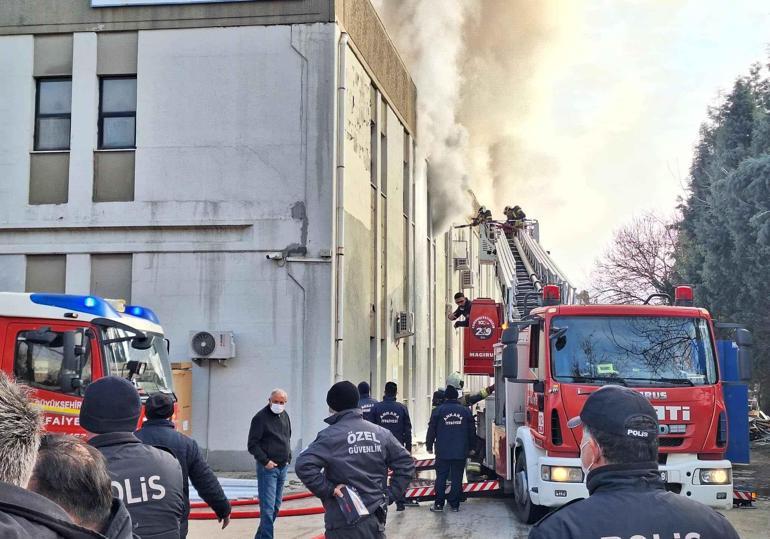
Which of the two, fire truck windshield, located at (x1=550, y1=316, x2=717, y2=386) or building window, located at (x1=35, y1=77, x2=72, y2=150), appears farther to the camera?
building window, located at (x1=35, y1=77, x2=72, y2=150)

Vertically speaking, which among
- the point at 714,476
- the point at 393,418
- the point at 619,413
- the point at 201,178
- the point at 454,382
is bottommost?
the point at 714,476

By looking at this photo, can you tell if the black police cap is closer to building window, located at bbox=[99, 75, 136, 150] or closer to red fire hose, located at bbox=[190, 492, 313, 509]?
red fire hose, located at bbox=[190, 492, 313, 509]

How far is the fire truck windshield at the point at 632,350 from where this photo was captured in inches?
350

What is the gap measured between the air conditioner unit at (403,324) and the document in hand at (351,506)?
50.8 ft

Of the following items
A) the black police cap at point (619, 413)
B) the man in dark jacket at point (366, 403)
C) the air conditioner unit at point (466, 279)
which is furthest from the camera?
the air conditioner unit at point (466, 279)

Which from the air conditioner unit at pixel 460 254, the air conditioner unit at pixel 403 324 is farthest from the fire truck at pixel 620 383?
the air conditioner unit at pixel 460 254

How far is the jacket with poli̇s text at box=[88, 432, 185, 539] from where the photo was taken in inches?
155

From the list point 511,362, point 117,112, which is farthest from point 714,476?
point 117,112

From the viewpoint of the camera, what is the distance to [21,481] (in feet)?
5.96

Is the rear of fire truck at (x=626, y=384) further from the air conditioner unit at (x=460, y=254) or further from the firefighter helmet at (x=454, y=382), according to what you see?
the air conditioner unit at (x=460, y=254)

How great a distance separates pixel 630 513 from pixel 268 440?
6.73 metres

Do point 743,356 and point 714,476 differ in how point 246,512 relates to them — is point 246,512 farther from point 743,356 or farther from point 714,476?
point 743,356

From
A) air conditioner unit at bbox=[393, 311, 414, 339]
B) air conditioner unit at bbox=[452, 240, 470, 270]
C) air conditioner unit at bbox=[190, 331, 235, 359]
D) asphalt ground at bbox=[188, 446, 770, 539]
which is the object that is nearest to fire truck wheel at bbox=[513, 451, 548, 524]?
asphalt ground at bbox=[188, 446, 770, 539]

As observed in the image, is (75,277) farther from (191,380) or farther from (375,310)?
(375,310)
